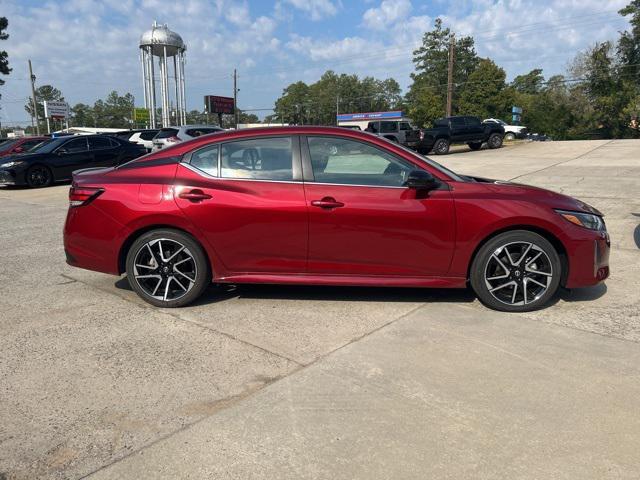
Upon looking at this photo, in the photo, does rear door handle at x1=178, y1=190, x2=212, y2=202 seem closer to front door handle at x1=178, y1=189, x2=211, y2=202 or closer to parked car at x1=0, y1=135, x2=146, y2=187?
front door handle at x1=178, y1=189, x2=211, y2=202

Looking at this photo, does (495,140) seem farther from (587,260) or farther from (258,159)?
(258,159)

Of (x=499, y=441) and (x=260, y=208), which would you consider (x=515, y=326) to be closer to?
(x=499, y=441)

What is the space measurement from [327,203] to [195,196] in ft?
3.74

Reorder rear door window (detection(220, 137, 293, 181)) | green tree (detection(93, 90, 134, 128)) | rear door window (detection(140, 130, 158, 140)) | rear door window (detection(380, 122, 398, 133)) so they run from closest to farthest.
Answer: rear door window (detection(220, 137, 293, 181))
rear door window (detection(140, 130, 158, 140))
rear door window (detection(380, 122, 398, 133))
green tree (detection(93, 90, 134, 128))

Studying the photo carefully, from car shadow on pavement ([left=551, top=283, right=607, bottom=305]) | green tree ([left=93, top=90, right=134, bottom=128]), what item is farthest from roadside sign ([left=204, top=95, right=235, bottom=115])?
green tree ([left=93, top=90, right=134, bottom=128])

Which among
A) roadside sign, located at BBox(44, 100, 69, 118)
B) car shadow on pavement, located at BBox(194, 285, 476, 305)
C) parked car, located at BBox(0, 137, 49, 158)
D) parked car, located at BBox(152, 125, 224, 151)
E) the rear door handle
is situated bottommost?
car shadow on pavement, located at BBox(194, 285, 476, 305)

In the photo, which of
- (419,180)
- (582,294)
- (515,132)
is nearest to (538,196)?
(419,180)

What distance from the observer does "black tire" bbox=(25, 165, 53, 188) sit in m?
15.1

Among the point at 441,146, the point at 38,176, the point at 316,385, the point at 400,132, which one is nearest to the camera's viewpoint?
the point at 316,385

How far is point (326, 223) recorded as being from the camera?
435 cm

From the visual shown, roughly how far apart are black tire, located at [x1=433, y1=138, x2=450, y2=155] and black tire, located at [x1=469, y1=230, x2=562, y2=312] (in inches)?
863

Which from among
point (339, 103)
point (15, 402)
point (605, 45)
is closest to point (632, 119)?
point (605, 45)

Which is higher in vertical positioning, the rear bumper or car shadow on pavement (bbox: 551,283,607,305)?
the rear bumper

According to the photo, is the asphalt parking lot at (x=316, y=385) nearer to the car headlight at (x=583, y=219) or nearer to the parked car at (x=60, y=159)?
the car headlight at (x=583, y=219)
